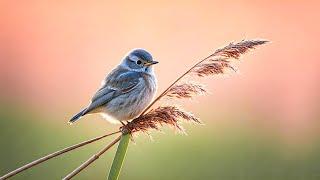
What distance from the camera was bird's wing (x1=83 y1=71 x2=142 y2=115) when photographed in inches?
269

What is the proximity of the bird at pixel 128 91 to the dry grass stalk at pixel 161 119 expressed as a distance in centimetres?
170

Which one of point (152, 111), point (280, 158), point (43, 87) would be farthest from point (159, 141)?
point (152, 111)

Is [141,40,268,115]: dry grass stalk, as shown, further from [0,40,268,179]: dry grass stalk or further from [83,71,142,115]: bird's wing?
[83,71,142,115]: bird's wing

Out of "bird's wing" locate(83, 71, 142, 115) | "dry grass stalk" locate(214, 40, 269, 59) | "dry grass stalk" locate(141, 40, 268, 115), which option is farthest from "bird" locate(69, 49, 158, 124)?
"dry grass stalk" locate(214, 40, 269, 59)

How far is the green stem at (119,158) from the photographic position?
13.8 feet

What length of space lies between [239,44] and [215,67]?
19 cm

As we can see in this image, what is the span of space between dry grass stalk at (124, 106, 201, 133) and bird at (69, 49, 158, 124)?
1698 mm

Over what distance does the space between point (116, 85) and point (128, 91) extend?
18cm

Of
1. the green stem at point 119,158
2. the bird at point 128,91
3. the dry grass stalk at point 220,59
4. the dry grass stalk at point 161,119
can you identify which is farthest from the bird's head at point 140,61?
the green stem at point 119,158

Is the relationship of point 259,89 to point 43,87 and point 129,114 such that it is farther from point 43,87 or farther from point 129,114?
point 129,114

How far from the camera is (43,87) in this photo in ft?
45.9

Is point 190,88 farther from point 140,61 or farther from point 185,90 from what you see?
point 140,61

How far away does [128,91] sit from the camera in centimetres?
698

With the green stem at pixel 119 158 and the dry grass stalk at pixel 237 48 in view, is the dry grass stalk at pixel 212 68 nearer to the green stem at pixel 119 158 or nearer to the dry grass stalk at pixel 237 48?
the dry grass stalk at pixel 237 48
